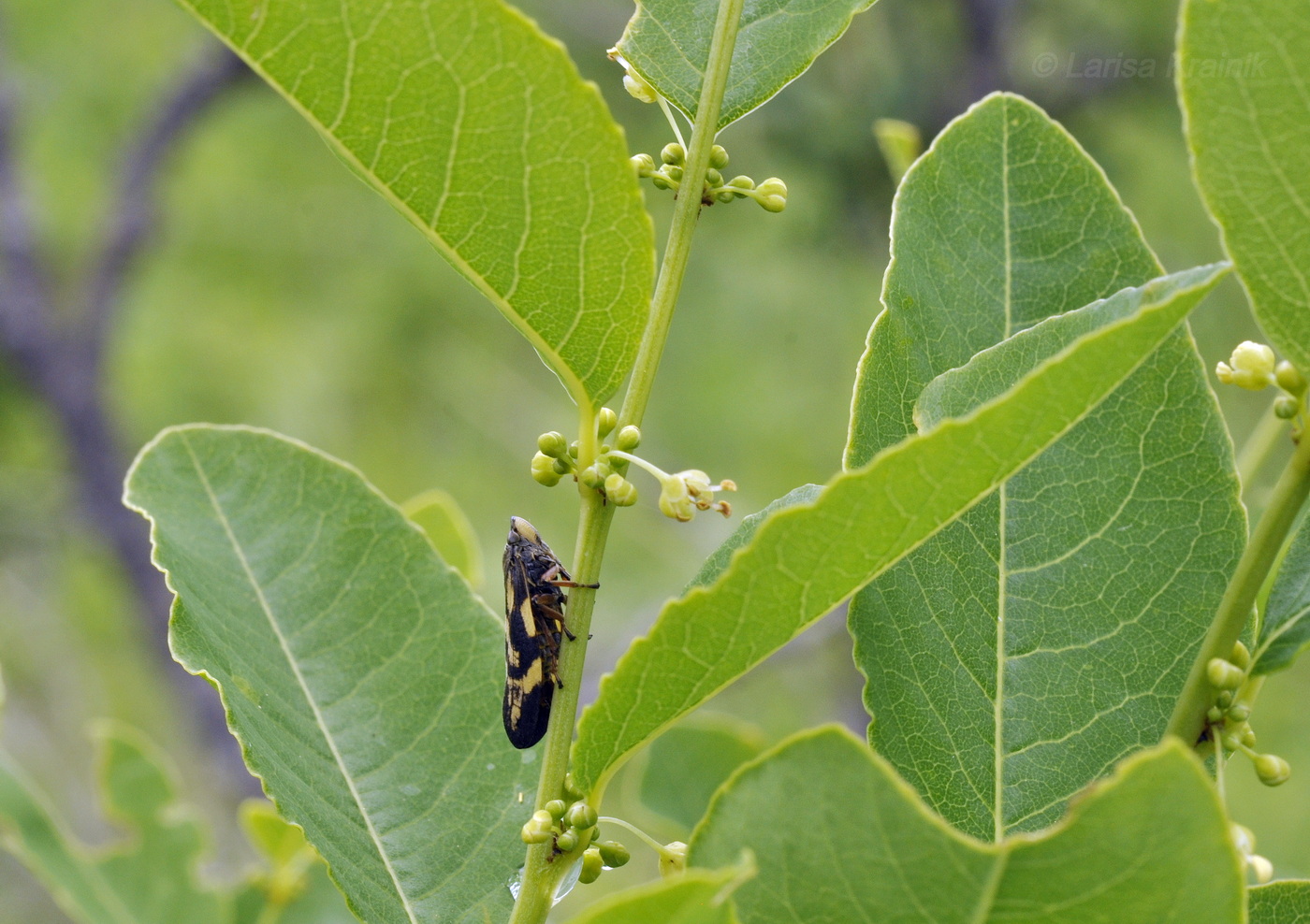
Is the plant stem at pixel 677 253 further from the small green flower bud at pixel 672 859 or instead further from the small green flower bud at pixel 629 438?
the small green flower bud at pixel 672 859

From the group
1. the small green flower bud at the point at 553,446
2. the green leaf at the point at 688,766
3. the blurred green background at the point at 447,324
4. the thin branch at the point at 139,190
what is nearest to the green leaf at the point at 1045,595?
the small green flower bud at the point at 553,446

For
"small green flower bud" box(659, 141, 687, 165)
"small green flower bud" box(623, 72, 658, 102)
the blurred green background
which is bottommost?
the blurred green background

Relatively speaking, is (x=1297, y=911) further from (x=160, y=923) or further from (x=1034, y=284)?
(x=160, y=923)

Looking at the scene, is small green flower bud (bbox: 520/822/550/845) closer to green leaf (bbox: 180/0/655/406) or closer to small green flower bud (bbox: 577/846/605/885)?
small green flower bud (bbox: 577/846/605/885)

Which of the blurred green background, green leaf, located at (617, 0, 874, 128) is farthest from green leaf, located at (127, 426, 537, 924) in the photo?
the blurred green background

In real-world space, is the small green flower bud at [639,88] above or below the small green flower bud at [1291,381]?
above
